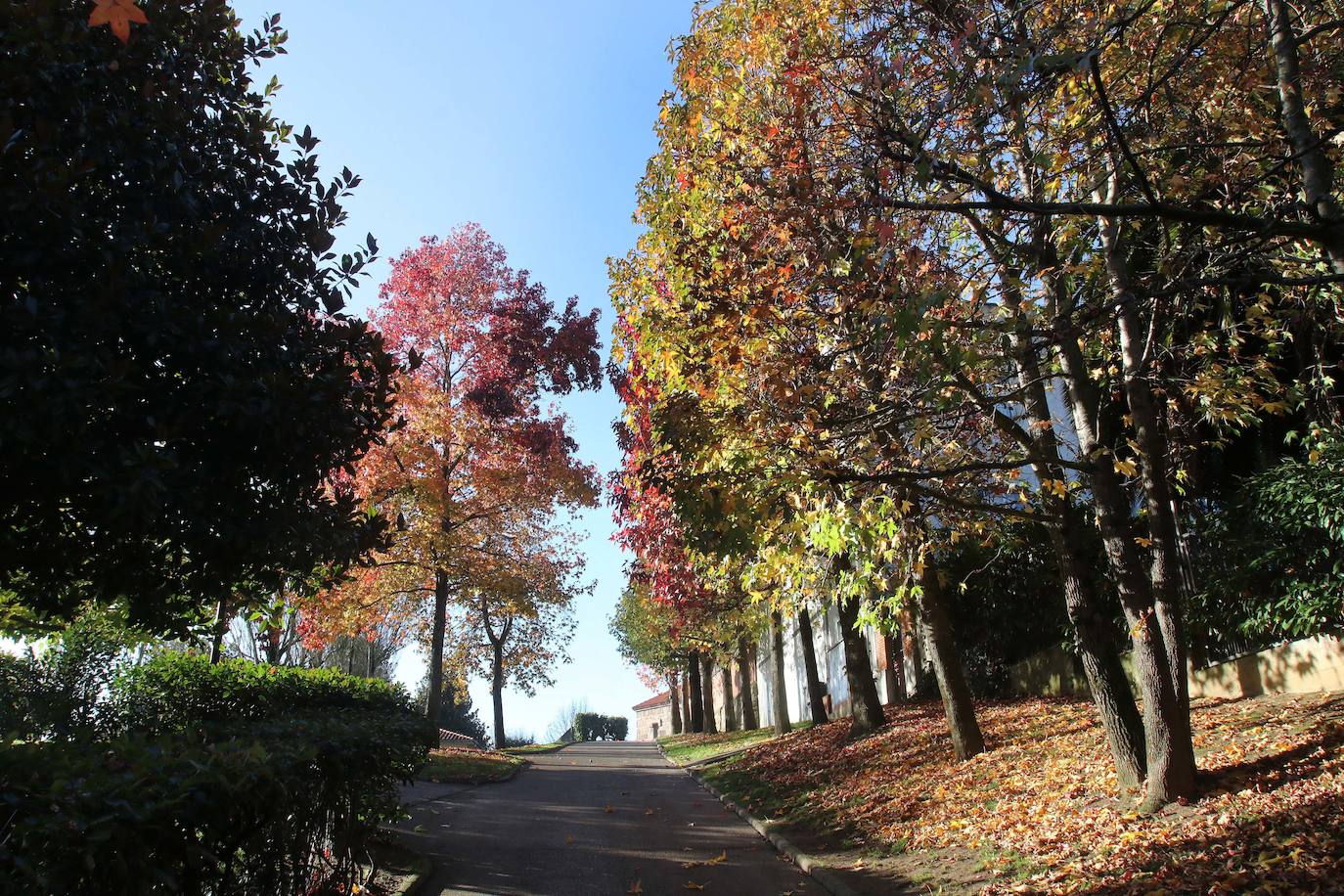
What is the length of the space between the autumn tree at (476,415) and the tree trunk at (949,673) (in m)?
10.6

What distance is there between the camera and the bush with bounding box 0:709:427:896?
337 centimetres

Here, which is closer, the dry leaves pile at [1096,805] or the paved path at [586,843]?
the dry leaves pile at [1096,805]

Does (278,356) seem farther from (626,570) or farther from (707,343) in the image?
(626,570)

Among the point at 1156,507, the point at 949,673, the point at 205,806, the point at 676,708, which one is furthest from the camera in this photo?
the point at 676,708

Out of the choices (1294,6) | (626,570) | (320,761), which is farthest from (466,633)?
(1294,6)

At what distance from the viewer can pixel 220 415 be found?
552 cm

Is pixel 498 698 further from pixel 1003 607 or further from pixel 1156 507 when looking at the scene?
pixel 1156 507

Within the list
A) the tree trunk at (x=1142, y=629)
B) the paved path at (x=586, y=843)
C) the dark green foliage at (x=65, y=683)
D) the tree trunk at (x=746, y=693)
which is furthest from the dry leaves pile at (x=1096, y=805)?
the tree trunk at (x=746, y=693)

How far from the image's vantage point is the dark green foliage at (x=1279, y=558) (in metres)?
8.67

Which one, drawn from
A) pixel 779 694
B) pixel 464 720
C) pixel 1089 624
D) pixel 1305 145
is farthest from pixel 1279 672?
pixel 464 720

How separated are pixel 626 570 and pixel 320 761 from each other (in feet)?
57.4

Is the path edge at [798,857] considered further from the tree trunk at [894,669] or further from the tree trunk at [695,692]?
the tree trunk at [695,692]

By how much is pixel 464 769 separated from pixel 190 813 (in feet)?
49.4

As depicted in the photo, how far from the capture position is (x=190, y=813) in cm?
401
